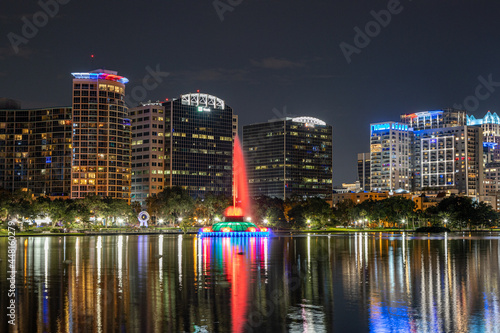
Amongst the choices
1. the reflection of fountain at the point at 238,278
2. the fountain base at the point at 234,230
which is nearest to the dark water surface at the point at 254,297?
the reflection of fountain at the point at 238,278

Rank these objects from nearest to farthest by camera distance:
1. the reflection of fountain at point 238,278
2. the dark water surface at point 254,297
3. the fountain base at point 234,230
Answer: the dark water surface at point 254,297, the reflection of fountain at point 238,278, the fountain base at point 234,230

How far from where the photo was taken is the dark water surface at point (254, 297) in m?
27.8

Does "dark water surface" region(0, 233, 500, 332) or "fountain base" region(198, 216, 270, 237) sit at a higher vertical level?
"dark water surface" region(0, 233, 500, 332)

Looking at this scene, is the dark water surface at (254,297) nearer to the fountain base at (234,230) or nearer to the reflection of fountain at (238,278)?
the reflection of fountain at (238,278)

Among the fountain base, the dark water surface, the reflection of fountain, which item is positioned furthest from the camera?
the fountain base

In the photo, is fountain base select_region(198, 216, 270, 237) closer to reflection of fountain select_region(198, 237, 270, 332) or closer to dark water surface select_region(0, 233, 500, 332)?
reflection of fountain select_region(198, 237, 270, 332)

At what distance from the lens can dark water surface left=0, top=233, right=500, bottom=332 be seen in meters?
27.8

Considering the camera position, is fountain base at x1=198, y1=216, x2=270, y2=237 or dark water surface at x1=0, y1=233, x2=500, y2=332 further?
fountain base at x1=198, y1=216, x2=270, y2=237

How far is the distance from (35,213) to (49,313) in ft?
490

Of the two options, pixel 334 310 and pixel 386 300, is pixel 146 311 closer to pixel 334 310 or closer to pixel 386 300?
pixel 334 310

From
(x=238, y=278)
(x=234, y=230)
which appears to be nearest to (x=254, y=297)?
(x=238, y=278)

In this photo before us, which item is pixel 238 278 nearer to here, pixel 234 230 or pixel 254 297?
pixel 254 297

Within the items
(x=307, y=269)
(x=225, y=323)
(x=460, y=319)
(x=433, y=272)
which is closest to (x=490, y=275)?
(x=433, y=272)

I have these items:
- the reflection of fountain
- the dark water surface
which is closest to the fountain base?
the reflection of fountain
